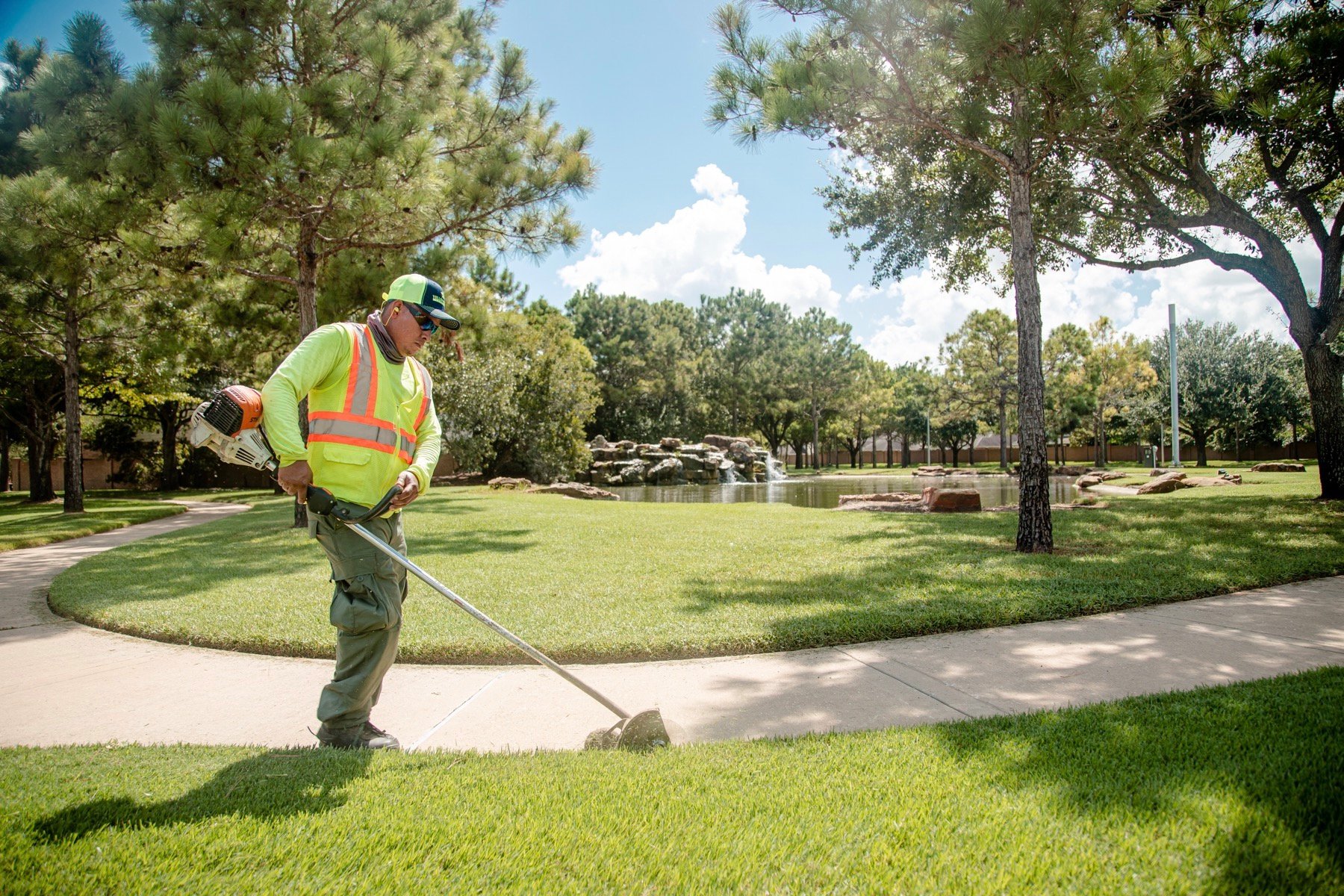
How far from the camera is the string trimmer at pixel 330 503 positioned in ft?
8.73

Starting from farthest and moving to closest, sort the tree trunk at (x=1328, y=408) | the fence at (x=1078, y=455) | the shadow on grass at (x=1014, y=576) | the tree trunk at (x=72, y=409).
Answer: the fence at (x=1078, y=455) < the tree trunk at (x=72, y=409) < the tree trunk at (x=1328, y=408) < the shadow on grass at (x=1014, y=576)

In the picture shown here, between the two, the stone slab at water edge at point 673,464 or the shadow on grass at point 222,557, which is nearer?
the shadow on grass at point 222,557

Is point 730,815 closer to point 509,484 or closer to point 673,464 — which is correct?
Result: point 509,484

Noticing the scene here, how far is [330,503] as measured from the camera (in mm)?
2686

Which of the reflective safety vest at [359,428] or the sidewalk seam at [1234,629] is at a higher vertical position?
the reflective safety vest at [359,428]

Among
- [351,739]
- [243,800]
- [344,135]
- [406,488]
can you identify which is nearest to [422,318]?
[406,488]

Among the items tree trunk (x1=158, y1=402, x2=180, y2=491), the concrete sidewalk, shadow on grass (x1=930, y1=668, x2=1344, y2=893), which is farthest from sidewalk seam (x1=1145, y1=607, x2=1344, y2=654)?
tree trunk (x1=158, y1=402, x2=180, y2=491)

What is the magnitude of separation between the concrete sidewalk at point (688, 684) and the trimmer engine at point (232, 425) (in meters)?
1.21

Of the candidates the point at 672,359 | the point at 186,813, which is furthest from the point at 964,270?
the point at 672,359

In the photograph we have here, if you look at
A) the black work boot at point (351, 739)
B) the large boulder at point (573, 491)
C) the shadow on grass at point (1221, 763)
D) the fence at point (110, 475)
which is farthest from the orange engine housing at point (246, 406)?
the fence at point (110, 475)

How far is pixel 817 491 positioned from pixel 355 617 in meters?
20.4

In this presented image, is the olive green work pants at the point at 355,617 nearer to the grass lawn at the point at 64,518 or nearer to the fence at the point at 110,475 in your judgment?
the grass lawn at the point at 64,518

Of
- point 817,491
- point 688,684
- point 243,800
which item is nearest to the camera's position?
point 243,800

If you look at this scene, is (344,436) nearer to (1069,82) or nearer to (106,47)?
(1069,82)
